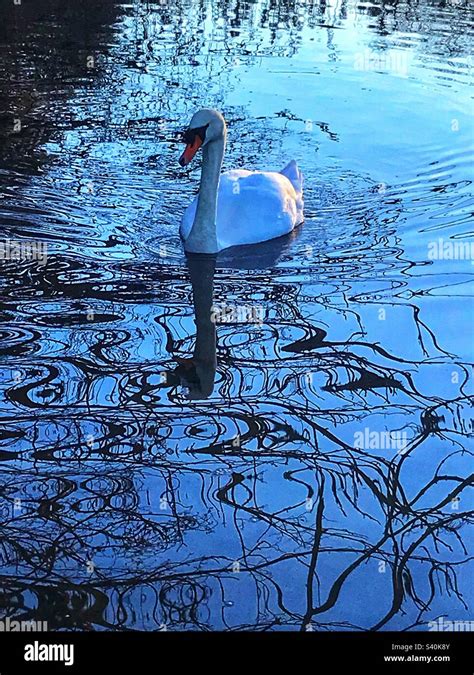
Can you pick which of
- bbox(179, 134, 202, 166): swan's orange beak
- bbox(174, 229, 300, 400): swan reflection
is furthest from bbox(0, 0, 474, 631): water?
bbox(179, 134, 202, 166): swan's orange beak

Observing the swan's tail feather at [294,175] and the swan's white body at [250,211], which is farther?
the swan's tail feather at [294,175]

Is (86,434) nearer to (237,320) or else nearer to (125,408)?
(125,408)

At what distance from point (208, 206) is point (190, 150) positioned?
19.3 inches

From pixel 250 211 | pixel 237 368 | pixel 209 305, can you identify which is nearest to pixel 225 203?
pixel 250 211

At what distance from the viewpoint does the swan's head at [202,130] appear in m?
8.15

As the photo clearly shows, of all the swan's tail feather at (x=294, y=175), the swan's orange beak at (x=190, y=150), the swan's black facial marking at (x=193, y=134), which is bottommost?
the swan's tail feather at (x=294, y=175)

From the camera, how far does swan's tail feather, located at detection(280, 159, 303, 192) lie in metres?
9.29

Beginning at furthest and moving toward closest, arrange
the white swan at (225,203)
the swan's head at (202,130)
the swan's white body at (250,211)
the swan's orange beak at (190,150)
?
the swan's white body at (250,211)
the white swan at (225,203)
the swan's head at (202,130)
the swan's orange beak at (190,150)

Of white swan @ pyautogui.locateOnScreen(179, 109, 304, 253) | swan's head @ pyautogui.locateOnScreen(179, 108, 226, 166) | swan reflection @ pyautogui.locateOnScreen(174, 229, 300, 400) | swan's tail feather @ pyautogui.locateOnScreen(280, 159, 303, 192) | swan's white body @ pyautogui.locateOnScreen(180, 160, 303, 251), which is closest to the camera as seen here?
swan reflection @ pyautogui.locateOnScreen(174, 229, 300, 400)

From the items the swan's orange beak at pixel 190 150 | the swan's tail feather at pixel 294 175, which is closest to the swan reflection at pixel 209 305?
the swan's tail feather at pixel 294 175

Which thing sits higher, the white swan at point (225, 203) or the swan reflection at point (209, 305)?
the white swan at point (225, 203)

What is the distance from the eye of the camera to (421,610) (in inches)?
171

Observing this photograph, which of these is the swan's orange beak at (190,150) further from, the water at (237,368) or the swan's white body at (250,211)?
the water at (237,368)

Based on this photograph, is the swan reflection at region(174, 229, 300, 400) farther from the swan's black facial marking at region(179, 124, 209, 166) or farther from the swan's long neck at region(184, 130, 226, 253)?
the swan's black facial marking at region(179, 124, 209, 166)
